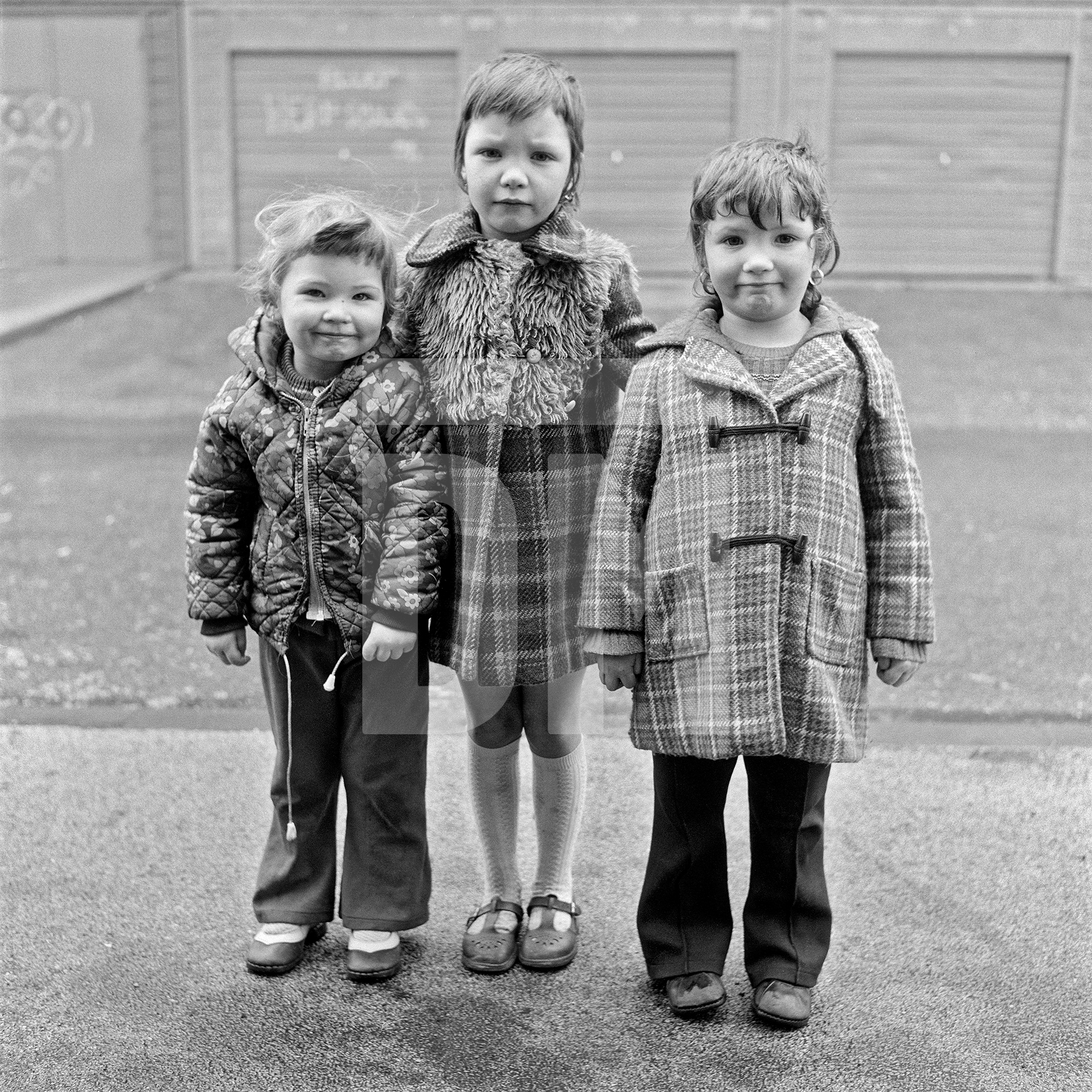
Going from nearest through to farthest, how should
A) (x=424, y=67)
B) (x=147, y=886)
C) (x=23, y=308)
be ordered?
1. (x=147, y=886)
2. (x=23, y=308)
3. (x=424, y=67)

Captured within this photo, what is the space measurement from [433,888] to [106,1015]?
80 cm

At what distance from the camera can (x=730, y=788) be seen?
364cm

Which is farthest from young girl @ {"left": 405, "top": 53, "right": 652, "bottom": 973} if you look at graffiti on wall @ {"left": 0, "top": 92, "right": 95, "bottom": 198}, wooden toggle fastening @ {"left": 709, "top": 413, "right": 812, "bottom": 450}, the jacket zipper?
graffiti on wall @ {"left": 0, "top": 92, "right": 95, "bottom": 198}

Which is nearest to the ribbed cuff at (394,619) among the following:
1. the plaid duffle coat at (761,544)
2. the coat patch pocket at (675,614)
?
the plaid duffle coat at (761,544)

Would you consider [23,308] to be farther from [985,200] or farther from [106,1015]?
[106,1015]

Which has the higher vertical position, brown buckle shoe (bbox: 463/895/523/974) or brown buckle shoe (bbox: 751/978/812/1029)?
brown buckle shoe (bbox: 751/978/812/1029)

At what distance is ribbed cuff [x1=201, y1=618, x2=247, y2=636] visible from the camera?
2.70 metres

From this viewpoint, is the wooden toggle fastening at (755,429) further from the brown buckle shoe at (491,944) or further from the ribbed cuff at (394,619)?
the brown buckle shoe at (491,944)

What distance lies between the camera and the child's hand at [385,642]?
256 cm

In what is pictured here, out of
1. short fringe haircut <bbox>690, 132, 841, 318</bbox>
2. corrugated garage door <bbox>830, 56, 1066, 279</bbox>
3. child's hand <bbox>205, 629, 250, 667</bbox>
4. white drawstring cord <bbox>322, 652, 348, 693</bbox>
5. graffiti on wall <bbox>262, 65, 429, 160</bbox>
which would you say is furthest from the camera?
graffiti on wall <bbox>262, 65, 429, 160</bbox>

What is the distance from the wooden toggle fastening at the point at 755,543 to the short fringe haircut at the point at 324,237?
81 centimetres

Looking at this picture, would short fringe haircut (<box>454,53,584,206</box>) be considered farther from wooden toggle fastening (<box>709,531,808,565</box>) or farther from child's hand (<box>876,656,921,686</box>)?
child's hand (<box>876,656,921,686</box>)

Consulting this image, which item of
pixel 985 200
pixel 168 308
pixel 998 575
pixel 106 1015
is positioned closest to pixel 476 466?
pixel 106 1015

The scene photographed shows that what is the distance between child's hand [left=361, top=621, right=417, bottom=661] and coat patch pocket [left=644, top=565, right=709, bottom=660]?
1.54 feet
